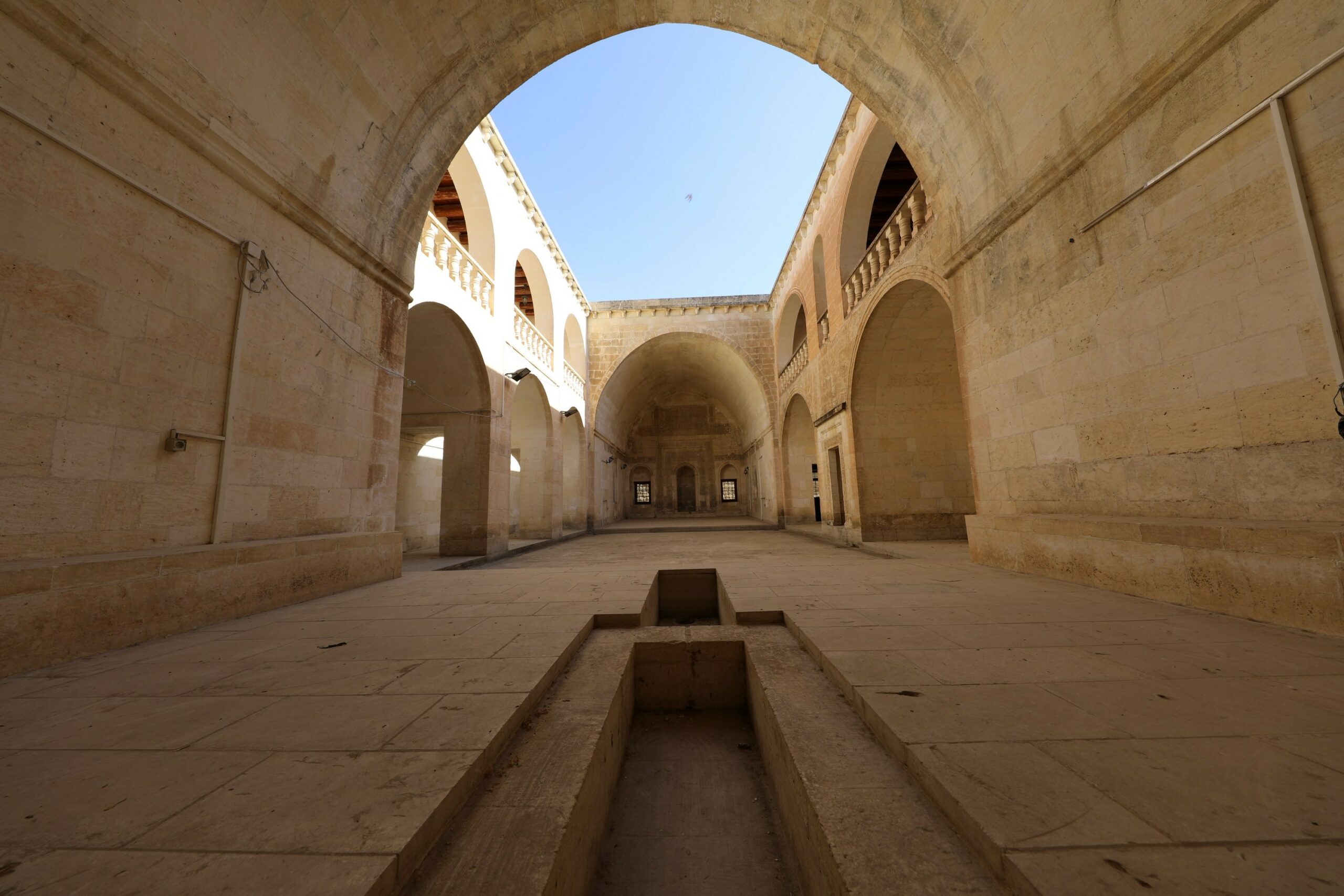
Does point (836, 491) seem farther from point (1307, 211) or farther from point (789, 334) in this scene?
point (1307, 211)

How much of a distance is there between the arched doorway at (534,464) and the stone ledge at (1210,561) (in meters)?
10.9

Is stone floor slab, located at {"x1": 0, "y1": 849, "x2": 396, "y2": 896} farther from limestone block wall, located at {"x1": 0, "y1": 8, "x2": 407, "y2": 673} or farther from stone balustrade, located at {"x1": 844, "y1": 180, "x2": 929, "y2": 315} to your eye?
stone balustrade, located at {"x1": 844, "y1": 180, "x2": 929, "y2": 315}

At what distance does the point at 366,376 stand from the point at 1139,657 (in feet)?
22.5

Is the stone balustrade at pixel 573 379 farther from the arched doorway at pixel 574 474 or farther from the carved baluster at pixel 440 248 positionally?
the carved baluster at pixel 440 248

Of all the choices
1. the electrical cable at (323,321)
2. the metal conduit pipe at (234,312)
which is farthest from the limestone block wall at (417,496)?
the metal conduit pipe at (234,312)

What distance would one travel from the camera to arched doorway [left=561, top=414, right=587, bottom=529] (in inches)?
652

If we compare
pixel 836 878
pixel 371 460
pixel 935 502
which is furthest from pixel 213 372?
pixel 935 502

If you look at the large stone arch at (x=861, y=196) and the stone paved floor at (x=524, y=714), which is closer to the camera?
the stone paved floor at (x=524, y=714)

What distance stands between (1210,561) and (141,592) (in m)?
6.94

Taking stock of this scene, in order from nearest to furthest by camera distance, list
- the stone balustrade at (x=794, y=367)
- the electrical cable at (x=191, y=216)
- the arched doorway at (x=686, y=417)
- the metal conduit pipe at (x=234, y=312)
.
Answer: the electrical cable at (x=191, y=216) < the metal conduit pipe at (x=234, y=312) < the stone balustrade at (x=794, y=367) < the arched doorway at (x=686, y=417)

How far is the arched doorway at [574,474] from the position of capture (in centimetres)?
1656

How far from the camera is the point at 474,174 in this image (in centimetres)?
923

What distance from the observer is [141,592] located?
321cm

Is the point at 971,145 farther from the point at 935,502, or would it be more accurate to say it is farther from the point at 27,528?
the point at 27,528
